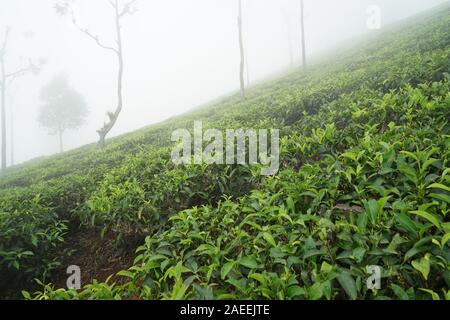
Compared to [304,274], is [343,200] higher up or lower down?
higher up

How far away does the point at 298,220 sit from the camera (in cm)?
246

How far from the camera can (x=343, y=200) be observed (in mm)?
2822

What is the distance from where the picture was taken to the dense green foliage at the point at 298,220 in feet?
6.56

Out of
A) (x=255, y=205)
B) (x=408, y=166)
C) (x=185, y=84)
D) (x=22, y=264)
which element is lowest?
(x=22, y=264)

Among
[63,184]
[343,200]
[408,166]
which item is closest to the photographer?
[408,166]

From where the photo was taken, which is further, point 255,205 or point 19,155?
point 19,155

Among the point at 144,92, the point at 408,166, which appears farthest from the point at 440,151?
the point at 144,92

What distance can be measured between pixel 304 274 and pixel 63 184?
5922mm

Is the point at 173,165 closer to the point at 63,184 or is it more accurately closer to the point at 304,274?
the point at 63,184

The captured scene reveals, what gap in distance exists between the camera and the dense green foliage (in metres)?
2.00

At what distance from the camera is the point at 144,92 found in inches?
7382
